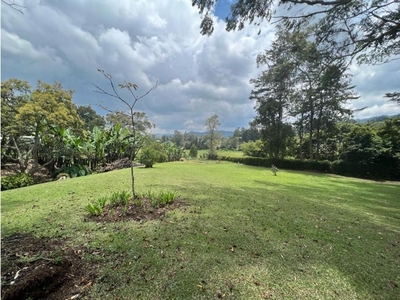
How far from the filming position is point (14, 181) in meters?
10.2

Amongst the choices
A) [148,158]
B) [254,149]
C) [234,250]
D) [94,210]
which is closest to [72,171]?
[148,158]

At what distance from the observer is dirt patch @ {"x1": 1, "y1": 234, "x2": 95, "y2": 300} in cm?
209

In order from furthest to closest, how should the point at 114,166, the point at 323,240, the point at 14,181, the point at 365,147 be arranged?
the point at 114,166
the point at 365,147
the point at 14,181
the point at 323,240

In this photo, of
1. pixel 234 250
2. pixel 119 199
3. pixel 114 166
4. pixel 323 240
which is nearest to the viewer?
pixel 234 250

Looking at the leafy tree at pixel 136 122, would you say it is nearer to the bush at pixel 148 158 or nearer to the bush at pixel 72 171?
the bush at pixel 148 158

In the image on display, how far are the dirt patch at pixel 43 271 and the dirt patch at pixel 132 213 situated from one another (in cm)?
110

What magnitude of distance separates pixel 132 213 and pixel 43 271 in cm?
219

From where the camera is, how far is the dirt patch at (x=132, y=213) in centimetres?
427

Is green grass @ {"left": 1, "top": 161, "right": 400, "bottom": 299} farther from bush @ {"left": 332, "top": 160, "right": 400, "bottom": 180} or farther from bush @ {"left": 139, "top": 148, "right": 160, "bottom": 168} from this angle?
bush @ {"left": 332, "top": 160, "right": 400, "bottom": 180}

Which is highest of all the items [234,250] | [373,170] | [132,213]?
[132,213]

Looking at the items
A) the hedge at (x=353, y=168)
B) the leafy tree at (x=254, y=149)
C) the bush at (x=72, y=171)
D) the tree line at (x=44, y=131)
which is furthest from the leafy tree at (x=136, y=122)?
the hedge at (x=353, y=168)

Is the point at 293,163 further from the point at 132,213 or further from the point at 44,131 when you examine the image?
the point at 44,131

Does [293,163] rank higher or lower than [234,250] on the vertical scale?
lower

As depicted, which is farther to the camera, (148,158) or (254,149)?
(254,149)
